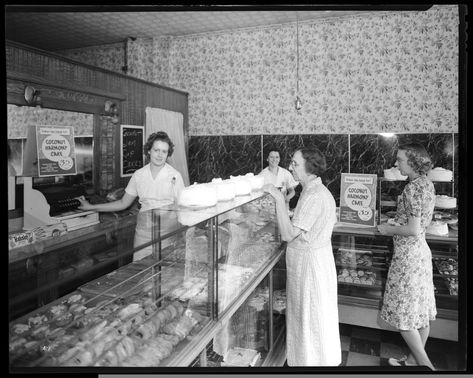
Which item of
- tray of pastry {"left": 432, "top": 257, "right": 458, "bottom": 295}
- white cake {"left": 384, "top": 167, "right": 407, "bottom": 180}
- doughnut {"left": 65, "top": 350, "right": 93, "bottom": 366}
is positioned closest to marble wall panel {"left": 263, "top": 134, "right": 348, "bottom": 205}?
white cake {"left": 384, "top": 167, "right": 407, "bottom": 180}

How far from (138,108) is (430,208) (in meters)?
3.85

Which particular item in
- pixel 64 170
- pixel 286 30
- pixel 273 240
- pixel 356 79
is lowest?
pixel 273 240

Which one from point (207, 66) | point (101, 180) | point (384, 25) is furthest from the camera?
point (207, 66)

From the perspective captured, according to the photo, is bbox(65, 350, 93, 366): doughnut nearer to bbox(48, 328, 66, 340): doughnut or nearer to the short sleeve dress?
bbox(48, 328, 66, 340): doughnut

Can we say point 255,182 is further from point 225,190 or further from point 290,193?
point 290,193

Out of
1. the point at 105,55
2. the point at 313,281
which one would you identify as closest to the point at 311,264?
the point at 313,281

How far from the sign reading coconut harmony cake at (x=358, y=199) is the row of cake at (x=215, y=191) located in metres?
0.99

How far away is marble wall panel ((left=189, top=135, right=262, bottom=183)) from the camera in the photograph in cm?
586

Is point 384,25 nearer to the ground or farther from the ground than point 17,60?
farther from the ground

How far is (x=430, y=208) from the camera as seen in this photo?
2.92 m

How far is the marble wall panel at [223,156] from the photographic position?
586 cm
